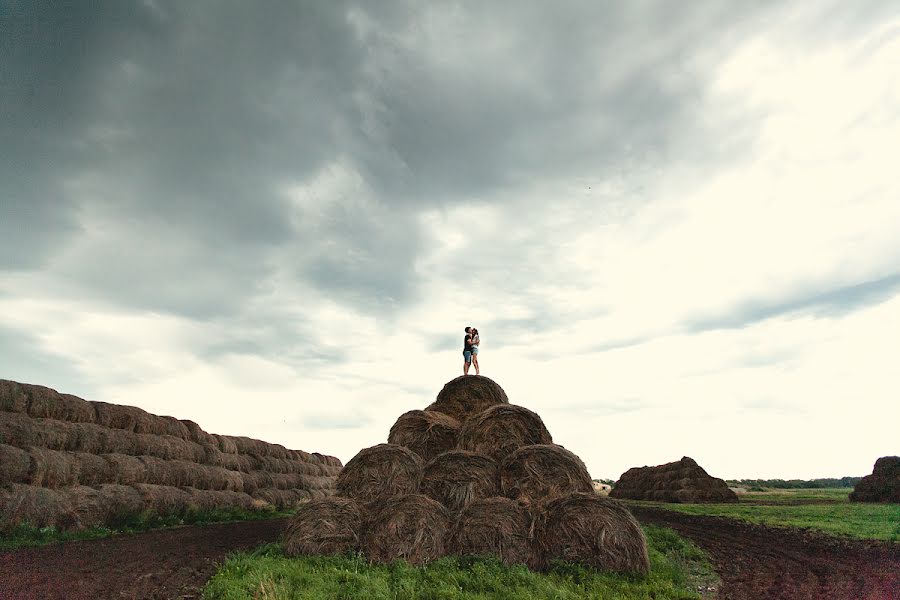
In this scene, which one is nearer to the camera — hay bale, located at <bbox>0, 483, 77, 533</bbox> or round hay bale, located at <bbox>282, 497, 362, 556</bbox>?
round hay bale, located at <bbox>282, 497, 362, 556</bbox>

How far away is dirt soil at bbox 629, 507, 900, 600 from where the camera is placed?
10719mm

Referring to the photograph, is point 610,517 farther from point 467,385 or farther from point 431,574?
point 467,385

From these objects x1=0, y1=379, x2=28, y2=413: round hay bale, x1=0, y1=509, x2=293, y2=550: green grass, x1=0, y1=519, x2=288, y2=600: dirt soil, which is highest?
x1=0, y1=379, x2=28, y2=413: round hay bale

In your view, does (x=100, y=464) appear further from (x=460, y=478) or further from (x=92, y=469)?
(x=460, y=478)

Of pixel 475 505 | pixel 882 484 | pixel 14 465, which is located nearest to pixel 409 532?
pixel 475 505

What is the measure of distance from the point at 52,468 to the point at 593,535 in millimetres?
14950

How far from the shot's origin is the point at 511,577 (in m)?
11.0

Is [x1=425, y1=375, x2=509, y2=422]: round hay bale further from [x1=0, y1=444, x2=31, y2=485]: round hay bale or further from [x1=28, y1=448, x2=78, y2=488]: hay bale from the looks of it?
[x1=0, y1=444, x2=31, y2=485]: round hay bale

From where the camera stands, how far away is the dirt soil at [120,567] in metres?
9.84

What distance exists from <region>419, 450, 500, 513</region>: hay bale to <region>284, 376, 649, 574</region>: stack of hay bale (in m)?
0.02

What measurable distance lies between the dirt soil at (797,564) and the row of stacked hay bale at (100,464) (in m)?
10.4

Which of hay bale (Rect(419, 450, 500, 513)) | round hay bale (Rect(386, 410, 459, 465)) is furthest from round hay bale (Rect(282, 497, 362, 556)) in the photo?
round hay bale (Rect(386, 410, 459, 465))

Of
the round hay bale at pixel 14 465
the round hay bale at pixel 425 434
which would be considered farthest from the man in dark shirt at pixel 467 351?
the round hay bale at pixel 14 465

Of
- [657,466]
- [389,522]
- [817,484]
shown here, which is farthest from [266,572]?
[817,484]
